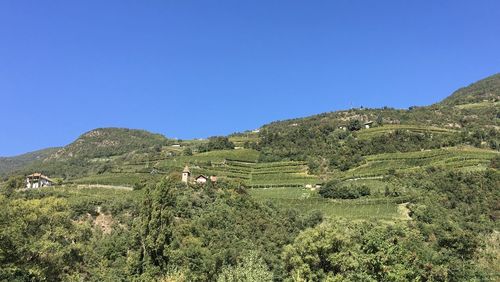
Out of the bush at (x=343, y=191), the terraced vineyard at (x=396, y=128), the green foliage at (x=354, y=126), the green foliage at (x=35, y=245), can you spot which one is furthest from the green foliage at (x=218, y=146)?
the green foliage at (x=35, y=245)

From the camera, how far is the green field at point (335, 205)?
7356 cm

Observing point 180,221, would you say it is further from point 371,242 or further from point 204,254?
point 371,242

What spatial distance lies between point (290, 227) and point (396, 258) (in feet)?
93.2

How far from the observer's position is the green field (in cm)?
7356

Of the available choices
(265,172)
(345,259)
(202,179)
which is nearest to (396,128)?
(265,172)

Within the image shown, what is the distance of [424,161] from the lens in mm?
98875

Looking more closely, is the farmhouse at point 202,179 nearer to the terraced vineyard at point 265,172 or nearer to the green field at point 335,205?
the green field at point 335,205

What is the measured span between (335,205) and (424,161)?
3081 cm

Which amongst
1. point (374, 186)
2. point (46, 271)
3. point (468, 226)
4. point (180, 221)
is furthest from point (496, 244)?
point (46, 271)

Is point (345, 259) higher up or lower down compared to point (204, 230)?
lower down

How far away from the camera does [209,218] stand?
205 ft

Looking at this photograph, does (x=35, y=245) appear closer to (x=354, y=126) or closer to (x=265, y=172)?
(x=265, y=172)

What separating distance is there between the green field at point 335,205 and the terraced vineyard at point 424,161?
54.4 ft

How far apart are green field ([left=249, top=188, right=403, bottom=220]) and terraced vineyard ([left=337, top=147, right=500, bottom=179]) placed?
1658 centimetres
